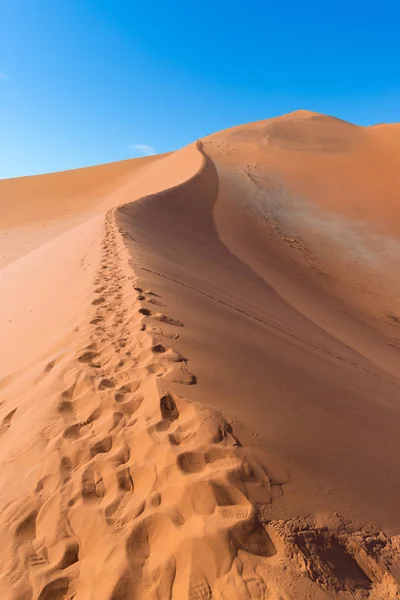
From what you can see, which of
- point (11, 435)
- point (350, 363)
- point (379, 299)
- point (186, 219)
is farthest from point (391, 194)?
point (11, 435)

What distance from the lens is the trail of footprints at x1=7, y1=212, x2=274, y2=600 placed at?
168 cm

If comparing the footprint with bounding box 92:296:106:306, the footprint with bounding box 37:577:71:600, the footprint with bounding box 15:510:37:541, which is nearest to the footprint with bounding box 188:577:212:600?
the footprint with bounding box 37:577:71:600

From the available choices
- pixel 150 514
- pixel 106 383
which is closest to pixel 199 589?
pixel 150 514

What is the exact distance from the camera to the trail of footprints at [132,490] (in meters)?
1.68

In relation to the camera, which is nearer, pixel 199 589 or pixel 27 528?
pixel 199 589

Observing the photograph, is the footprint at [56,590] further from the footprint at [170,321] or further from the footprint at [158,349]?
the footprint at [170,321]

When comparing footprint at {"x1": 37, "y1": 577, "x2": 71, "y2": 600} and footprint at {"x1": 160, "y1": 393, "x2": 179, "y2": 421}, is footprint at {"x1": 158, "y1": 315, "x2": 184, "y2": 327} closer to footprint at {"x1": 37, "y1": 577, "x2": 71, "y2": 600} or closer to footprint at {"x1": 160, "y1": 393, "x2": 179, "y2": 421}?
footprint at {"x1": 160, "y1": 393, "x2": 179, "y2": 421}

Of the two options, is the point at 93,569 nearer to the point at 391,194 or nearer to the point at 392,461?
the point at 392,461

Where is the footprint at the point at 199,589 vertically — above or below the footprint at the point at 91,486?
below

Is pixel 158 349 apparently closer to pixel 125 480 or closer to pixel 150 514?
pixel 125 480

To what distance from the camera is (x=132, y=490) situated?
205 cm

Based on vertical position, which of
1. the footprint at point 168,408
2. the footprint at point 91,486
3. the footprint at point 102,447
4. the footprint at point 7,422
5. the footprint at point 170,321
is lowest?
the footprint at point 7,422

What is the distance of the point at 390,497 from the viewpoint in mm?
2211

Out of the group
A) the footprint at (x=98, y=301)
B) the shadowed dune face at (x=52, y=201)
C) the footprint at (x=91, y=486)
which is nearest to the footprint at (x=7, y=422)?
the footprint at (x=91, y=486)
